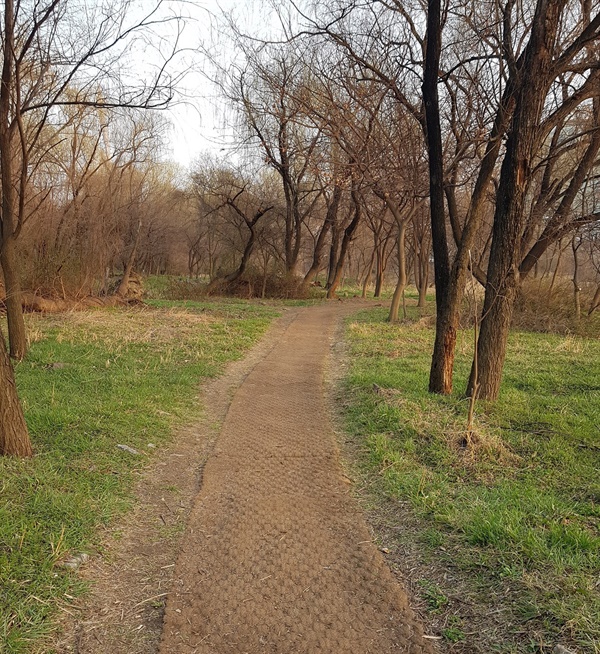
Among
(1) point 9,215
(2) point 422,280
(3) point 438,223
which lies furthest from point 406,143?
(2) point 422,280

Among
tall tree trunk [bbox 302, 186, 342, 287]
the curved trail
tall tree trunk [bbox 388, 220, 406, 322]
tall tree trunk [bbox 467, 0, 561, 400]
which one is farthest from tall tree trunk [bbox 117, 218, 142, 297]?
tall tree trunk [bbox 467, 0, 561, 400]

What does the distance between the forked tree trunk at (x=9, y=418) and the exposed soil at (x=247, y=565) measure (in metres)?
1.11

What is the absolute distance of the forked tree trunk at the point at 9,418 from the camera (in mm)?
3875

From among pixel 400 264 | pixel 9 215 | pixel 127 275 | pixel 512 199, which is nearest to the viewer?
pixel 512 199

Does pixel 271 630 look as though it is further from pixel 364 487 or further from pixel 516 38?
pixel 516 38

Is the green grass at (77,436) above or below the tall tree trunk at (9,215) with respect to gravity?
below

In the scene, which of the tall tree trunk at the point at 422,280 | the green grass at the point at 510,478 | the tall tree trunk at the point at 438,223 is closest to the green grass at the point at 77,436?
the green grass at the point at 510,478

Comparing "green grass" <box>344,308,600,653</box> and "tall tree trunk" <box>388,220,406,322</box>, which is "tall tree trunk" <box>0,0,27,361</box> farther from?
"tall tree trunk" <box>388,220,406,322</box>

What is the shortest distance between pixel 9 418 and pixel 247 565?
246 centimetres

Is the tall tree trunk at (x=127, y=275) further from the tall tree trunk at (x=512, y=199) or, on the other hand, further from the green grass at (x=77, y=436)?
the tall tree trunk at (x=512, y=199)

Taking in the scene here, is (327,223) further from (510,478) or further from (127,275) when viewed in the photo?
(510,478)

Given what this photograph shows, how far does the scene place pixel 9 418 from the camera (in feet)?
13.0

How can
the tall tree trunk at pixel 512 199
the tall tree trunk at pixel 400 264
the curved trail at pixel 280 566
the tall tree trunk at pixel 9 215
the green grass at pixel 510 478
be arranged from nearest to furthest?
the curved trail at pixel 280 566
the green grass at pixel 510 478
the tall tree trunk at pixel 512 199
the tall tree trunk at pixel 9 215
the tall tree trunk at pixel 400 264

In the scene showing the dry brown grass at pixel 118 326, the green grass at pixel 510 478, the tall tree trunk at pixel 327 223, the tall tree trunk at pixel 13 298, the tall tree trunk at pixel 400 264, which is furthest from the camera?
the tall tree trunk at pixel 327 223
